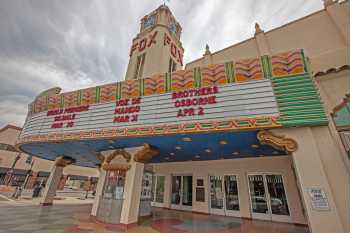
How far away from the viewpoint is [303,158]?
5375 millimetres

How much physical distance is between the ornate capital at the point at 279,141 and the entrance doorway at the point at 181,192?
830 centimetres

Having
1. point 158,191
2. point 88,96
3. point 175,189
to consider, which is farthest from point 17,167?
point 175,189

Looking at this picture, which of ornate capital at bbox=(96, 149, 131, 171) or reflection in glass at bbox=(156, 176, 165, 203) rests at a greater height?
ornate capital at bbox=(96, 149, 131, 171)

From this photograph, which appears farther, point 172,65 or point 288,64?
point 172,65

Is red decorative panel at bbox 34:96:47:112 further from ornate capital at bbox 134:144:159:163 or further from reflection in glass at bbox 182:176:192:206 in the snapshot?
reflection in glass at bbox 182:176:192:206

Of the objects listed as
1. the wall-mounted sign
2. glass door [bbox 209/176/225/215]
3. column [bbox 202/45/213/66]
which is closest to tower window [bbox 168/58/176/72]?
column [bbox 202/45/213/66]

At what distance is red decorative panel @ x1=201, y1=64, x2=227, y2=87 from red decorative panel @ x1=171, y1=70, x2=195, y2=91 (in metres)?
0.54

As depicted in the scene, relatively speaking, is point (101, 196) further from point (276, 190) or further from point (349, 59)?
point (349, 59)

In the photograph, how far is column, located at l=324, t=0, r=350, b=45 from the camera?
8.92 m

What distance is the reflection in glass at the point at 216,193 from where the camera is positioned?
36.2 ft

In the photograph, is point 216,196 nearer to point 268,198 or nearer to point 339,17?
point 268,198

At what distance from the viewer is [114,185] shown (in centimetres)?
885

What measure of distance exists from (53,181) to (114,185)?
7829 mm

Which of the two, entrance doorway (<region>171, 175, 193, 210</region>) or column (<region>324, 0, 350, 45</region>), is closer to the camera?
column (<region>324, 0, 350, 45</region>)
